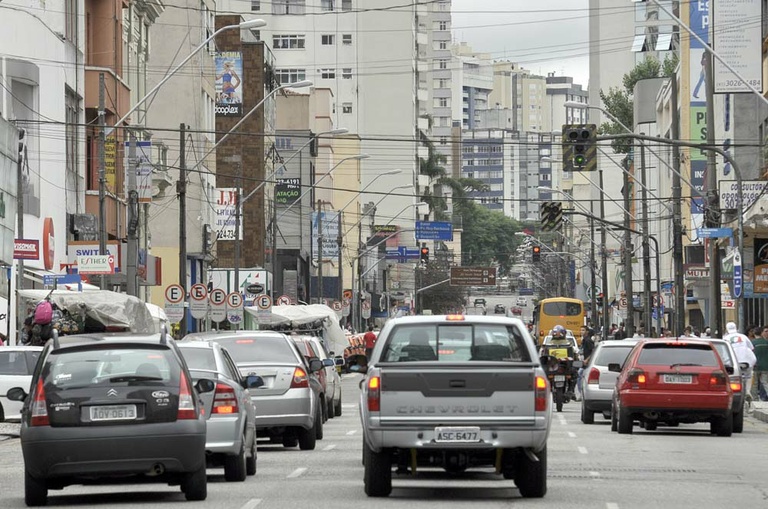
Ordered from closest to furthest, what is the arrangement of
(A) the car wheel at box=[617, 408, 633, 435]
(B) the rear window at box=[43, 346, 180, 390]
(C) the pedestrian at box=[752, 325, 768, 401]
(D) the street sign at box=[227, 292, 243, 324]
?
(B) the rear window at box=[43, 346, 180, 390], (A) the car wheel at box=[617, 408, 633, 435], (C) the pedestrian at box=[752, 325, 768, 401], (D) the street sign at box=[227, 292, 243, 324]

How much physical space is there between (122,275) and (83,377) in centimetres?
3895

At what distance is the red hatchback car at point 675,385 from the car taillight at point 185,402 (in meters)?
12.9

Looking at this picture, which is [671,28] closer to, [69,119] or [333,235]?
[333,235]

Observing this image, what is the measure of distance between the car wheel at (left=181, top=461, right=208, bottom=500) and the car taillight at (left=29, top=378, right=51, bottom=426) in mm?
1358

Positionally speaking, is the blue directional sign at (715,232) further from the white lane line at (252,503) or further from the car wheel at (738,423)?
the white lane line at (252,503)

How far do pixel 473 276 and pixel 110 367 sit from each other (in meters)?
132

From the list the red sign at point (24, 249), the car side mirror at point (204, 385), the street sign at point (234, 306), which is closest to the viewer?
the car side mirror at point (204, 385)

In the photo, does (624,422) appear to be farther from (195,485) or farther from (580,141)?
(195,485)

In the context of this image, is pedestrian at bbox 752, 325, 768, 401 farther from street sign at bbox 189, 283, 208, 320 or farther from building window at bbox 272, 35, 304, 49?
building window at bbox 272, 35, 304, 49

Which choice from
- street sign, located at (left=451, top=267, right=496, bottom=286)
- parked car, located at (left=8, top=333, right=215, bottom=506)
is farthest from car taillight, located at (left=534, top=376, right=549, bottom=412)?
street sign, located at (left=451, top=267, right=496, bottom=286)

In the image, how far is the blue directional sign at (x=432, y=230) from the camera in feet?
395

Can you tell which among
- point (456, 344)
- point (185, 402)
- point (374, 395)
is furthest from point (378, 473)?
point (185, 402)

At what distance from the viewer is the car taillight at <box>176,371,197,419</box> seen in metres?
15.2

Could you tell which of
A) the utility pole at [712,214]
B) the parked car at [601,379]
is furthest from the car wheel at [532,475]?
the utility pole at [712,214]
